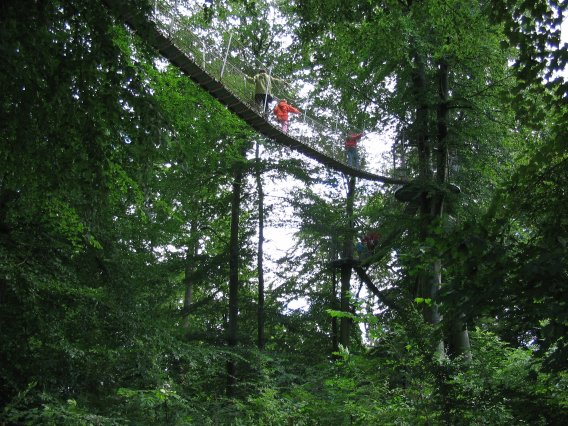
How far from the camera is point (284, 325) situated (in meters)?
12.8

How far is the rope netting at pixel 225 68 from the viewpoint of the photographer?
675cm

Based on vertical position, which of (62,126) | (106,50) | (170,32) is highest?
(170,32)

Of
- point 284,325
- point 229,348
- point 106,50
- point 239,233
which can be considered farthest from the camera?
point 239,233

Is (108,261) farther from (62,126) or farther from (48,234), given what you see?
(62,126)

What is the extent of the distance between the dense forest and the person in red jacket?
2.72ft

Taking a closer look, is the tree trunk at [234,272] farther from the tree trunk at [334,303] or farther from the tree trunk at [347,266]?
the tree trunk at [347,266]

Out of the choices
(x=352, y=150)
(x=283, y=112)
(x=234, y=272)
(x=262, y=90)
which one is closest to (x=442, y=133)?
(x=352, y=150)

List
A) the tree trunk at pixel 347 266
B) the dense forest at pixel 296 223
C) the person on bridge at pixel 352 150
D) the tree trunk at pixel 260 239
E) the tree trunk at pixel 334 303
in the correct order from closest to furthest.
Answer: the dense forest at pixel 296 223 < the person on bridge at pixel 352 150 < the tree trunk at pixel 260 239 < the tree trunk at pixel 347 266 < the tree trunk at pixel 334 303

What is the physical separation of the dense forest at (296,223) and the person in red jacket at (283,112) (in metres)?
0.83

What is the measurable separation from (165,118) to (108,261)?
13.1ft

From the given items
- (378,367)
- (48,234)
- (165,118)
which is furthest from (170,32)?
(378,367)

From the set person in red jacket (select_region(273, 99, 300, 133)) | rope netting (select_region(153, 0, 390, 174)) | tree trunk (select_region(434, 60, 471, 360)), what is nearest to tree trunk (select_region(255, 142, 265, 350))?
rope netting (select_region(153, 0, 390, 174))

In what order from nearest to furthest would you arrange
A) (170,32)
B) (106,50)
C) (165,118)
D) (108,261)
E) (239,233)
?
(106,50) < (165,118) < (170,32) < (108,261) < (239,233)

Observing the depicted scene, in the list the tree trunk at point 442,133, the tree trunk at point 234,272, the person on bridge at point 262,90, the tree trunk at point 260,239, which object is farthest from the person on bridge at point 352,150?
the tree trunk at point 260,239
